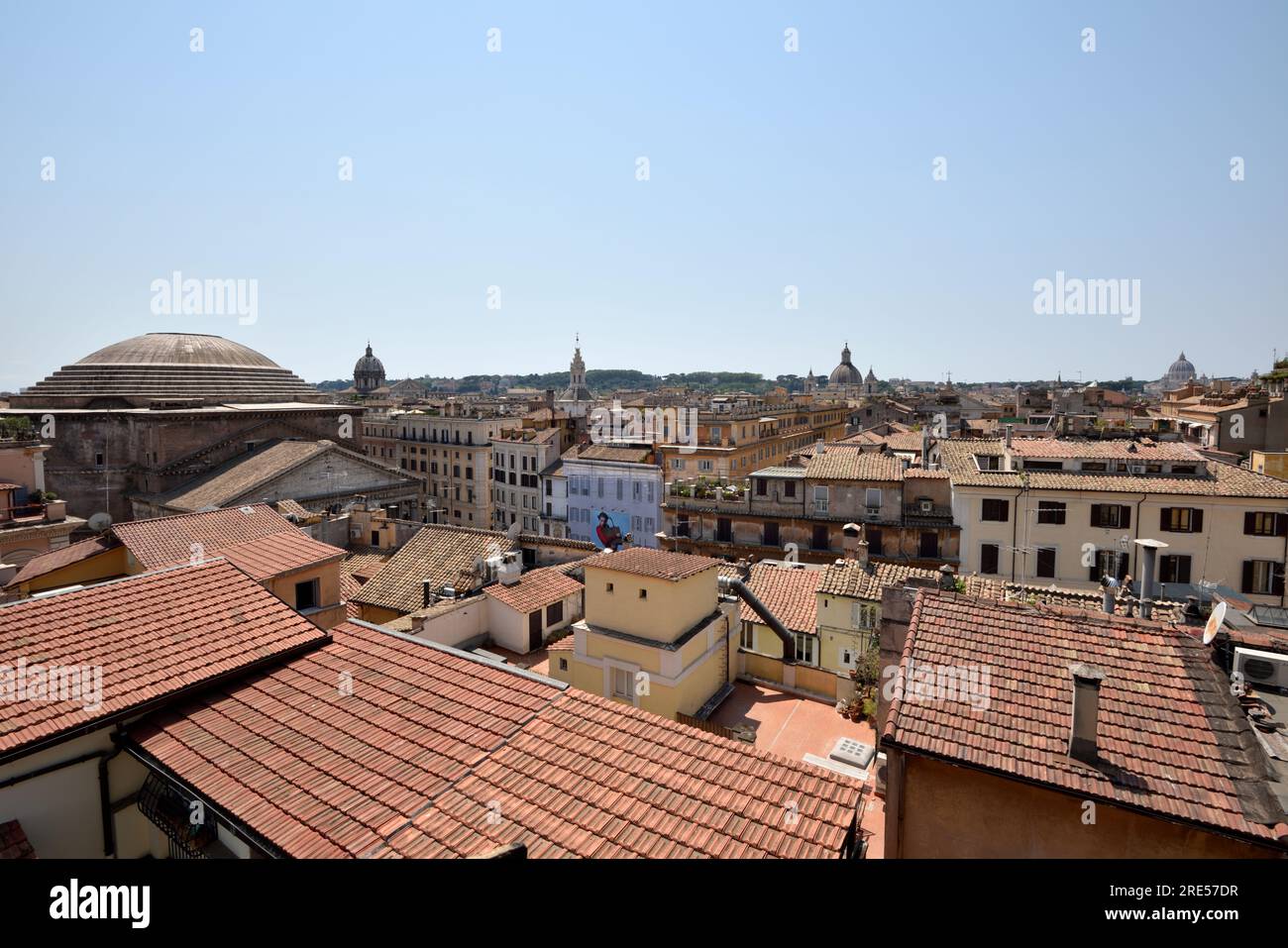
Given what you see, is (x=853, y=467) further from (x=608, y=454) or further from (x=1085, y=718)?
(x=1085, y=718)

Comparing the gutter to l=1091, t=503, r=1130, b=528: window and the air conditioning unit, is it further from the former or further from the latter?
l=1091, t=503, r=1130, b=528: window

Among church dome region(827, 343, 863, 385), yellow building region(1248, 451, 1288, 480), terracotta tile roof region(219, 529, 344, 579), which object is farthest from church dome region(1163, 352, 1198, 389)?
terracotta tile roof region(219, 529, 344, 579)

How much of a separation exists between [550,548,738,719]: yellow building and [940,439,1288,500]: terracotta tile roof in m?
17.4

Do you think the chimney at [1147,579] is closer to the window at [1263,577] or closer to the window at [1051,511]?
the window at [1051,511]

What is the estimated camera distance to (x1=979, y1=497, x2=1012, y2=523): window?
98.9 feet

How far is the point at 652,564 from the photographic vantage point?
61.0 feet

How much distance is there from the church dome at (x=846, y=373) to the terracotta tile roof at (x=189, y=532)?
176 m

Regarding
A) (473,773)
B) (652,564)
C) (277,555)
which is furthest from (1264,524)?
(277,555)

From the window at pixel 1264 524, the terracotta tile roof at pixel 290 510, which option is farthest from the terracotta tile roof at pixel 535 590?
the window at pixel 1264 524

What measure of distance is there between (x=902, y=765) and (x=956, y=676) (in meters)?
1.44

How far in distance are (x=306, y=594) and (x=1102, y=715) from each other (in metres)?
14.1
